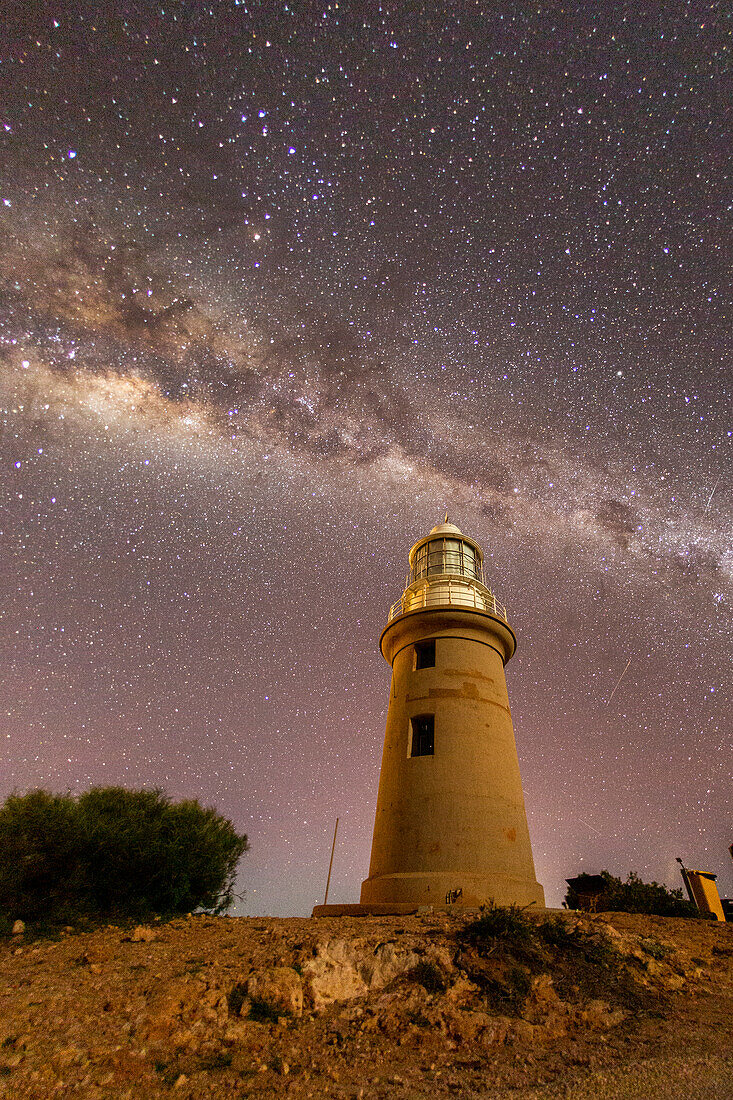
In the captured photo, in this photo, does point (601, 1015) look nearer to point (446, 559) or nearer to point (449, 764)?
point (449, 764)

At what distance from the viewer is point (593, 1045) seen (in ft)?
18.8

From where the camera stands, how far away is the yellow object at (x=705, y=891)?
49.4 feet

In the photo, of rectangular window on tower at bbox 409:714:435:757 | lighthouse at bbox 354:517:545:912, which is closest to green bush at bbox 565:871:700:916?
lighthouse at bbox 354:517:545:912

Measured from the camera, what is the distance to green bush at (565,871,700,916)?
12.4m

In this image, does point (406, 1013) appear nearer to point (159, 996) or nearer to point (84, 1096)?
point (159, 996)

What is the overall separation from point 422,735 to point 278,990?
8.95 m

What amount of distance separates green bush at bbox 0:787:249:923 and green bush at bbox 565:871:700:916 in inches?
384

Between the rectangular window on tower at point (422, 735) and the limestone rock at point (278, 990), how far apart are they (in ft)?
26.3

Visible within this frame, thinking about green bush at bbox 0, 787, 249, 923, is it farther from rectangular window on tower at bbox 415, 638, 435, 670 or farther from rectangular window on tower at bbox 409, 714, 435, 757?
rectangular window on tower at bbox 415, 638, 435, 670

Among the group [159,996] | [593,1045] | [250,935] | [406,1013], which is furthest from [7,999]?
[593,1045]

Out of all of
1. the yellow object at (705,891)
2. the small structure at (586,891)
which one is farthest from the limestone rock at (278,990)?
the yellow object at (705,891)

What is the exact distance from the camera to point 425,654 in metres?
16.5

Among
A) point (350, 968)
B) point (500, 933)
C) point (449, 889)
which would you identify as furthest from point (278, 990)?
point (449, 889)

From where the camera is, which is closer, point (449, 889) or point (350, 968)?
point (350, 968)
